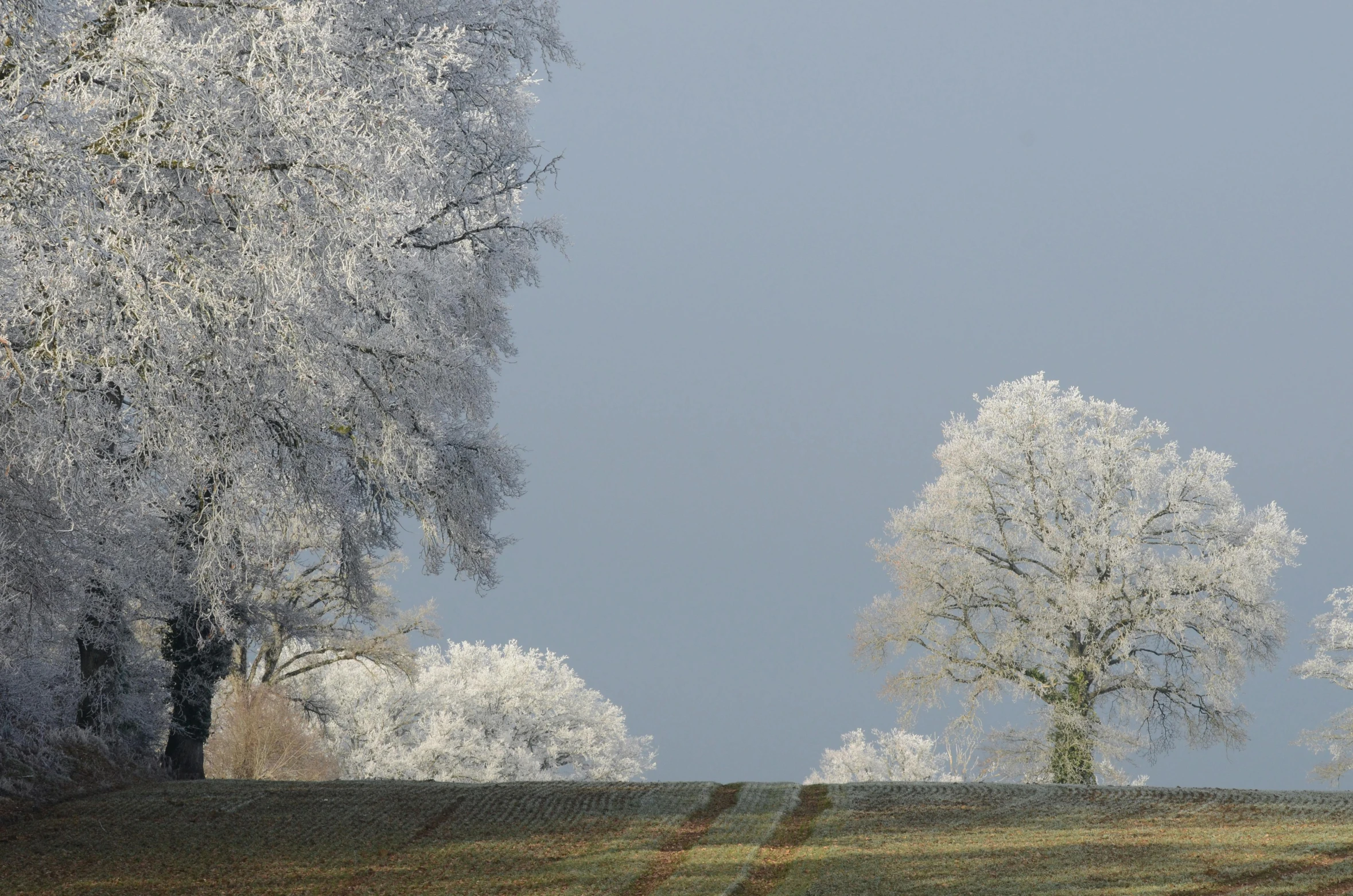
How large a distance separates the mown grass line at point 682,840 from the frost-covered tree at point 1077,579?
8.49 m

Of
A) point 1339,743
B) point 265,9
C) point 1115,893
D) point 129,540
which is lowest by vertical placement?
point 1115,893

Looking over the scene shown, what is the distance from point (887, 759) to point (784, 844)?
1391 inches

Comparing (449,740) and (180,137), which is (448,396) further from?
(449,740)

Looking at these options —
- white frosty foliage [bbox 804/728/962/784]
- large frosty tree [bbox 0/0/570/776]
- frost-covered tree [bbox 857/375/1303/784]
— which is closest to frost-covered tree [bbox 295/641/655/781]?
white frosty foliage [bbox 804/728/962/784]

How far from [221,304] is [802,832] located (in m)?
11.4

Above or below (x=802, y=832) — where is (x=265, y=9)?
above

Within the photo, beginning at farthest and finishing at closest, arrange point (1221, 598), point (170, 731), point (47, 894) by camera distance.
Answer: point (1221, 598)
point (170, 731)
point (47, 894)

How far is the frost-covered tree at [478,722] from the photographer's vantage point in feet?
141

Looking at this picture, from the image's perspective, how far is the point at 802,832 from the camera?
1623 cm

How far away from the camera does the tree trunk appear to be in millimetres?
24719

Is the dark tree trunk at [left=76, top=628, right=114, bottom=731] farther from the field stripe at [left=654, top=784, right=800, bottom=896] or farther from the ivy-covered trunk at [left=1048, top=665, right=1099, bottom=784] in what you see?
the ivy-covered trunk at [left=1048, top=665, right=1099, bottom=784]

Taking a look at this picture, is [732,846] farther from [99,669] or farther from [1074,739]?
[1074,739]

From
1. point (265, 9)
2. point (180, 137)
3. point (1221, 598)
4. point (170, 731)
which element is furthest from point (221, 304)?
point (1221, 598)

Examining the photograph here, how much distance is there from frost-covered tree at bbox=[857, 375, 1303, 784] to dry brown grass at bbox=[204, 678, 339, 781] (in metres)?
14.0
